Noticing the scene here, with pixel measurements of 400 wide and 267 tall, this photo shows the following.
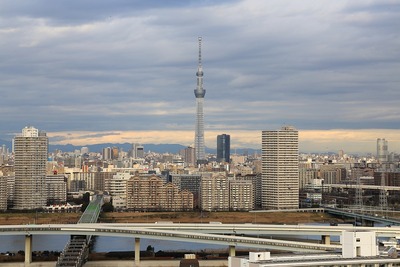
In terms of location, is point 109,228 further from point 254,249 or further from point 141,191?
point 141,191

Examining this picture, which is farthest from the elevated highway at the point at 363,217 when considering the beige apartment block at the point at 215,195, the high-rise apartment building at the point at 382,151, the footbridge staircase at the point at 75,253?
the high-rise apartment building at the point at 382,151

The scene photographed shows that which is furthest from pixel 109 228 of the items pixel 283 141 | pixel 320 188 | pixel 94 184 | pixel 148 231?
pixel 94 184

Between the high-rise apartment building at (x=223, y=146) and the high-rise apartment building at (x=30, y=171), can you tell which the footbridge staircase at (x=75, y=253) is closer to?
the high-rise apartment building at (x=30, y=171)

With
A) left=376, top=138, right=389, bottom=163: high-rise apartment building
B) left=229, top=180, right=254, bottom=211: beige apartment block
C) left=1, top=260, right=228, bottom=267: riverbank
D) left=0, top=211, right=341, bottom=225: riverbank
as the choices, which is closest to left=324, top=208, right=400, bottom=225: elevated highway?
left=0, top=211, right=341, bottom=225: riverbank

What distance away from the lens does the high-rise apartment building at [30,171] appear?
51.6 metres

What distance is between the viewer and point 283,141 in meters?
54.5

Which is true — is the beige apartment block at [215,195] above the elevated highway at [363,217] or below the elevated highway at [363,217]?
above

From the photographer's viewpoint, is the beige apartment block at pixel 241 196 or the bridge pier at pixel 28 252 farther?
the beige apartment block at pixel 241 196

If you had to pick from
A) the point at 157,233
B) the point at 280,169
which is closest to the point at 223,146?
the point at 280,169

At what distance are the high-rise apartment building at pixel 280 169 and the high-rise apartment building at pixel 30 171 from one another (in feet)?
47.2

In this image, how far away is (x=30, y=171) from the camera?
53.0 meters

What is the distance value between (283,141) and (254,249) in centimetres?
2694

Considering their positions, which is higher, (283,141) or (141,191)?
(283,141)

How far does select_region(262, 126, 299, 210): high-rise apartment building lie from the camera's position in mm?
52406
